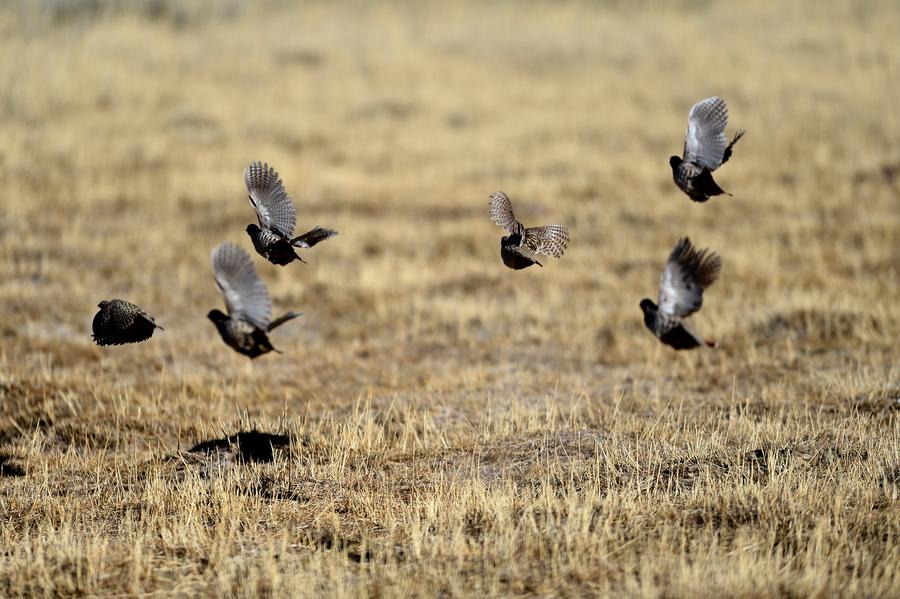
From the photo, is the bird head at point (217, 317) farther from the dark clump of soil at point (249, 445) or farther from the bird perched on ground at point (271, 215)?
the dark clump of soil at point (249, 445)

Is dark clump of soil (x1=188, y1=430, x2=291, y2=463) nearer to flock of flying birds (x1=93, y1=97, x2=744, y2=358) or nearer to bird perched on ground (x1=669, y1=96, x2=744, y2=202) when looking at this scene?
flock of flying birds (x1=93, y1=97, x2=744, y2=358)

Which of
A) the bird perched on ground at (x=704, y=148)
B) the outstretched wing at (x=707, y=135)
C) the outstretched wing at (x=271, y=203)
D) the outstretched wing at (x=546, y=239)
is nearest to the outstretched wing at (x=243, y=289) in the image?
the outstretched wing at (x=271, y=203)

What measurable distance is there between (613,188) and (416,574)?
1353 centimetres

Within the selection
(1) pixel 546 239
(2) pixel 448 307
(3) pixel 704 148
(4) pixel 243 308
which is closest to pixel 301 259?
(4) pixel 243 308

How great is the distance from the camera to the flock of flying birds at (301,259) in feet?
22.2

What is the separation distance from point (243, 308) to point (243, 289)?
0.12 metres

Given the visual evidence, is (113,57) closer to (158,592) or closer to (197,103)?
(197,103)

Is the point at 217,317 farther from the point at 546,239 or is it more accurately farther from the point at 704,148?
the point at 704,148

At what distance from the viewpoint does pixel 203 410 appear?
30.9 feet

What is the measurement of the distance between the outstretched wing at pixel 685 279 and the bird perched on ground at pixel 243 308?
2273mm

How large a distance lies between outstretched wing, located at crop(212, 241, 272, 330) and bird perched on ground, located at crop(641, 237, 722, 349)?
2.38 meters

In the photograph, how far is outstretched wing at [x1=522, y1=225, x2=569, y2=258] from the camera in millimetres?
7039

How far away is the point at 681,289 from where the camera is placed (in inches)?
274

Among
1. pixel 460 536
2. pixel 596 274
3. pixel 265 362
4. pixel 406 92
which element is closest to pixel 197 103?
pixel 406 92
